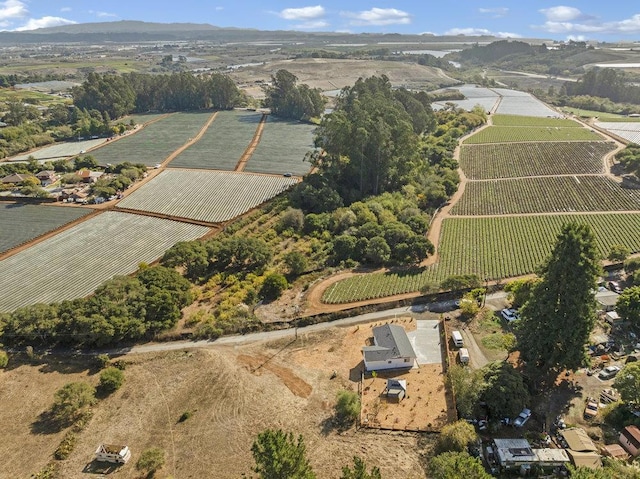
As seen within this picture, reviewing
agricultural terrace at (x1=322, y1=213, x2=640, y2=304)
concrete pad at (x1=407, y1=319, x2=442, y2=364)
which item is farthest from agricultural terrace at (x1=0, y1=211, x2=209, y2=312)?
concrete pad at (x1=407, y1=319, x2=442, y2=364)

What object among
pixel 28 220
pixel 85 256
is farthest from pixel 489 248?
pixel 28 220

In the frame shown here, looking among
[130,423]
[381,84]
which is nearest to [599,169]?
[381,84]

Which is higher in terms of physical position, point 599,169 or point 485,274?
point 599,169

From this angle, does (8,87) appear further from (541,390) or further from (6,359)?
(541,390)

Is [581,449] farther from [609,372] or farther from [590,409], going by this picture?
[609,372]

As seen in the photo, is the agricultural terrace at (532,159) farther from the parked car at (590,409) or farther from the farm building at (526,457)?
the farm building at (526,457)

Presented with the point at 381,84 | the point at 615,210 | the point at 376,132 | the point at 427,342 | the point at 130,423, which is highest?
the point at 381,84
